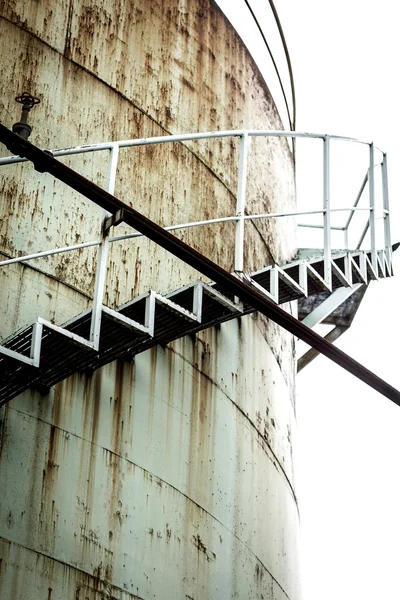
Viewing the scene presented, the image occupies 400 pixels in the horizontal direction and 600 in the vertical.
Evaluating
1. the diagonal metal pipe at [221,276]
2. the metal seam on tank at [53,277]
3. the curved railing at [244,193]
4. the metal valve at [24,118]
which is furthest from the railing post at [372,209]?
the diagonal metal pipe at [221,276]

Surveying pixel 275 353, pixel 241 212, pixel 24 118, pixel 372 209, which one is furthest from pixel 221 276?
pixel 372 209

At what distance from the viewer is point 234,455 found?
26.3 ft

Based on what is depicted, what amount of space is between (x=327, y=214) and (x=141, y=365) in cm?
239

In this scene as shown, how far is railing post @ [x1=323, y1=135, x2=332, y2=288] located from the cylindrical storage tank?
0.87m

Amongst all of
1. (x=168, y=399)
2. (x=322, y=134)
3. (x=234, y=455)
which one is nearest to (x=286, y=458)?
(x=234, y=455)

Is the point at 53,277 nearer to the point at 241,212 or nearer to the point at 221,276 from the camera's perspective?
the point at 241,212

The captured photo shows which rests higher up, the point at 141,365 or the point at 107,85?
the point at 107,85

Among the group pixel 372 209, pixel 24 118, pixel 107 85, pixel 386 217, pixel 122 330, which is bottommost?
pixel 122 330

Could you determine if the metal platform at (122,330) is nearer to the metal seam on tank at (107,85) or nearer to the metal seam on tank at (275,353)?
the metal seam on tank at (275,353)

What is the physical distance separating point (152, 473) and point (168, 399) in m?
0.67

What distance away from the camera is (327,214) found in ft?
29.0

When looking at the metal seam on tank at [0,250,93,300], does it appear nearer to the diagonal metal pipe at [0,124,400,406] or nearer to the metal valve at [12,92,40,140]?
the metal valve at [12,92,40,140]

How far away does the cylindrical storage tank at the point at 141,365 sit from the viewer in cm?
661

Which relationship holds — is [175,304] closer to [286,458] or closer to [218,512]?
[218,512]
